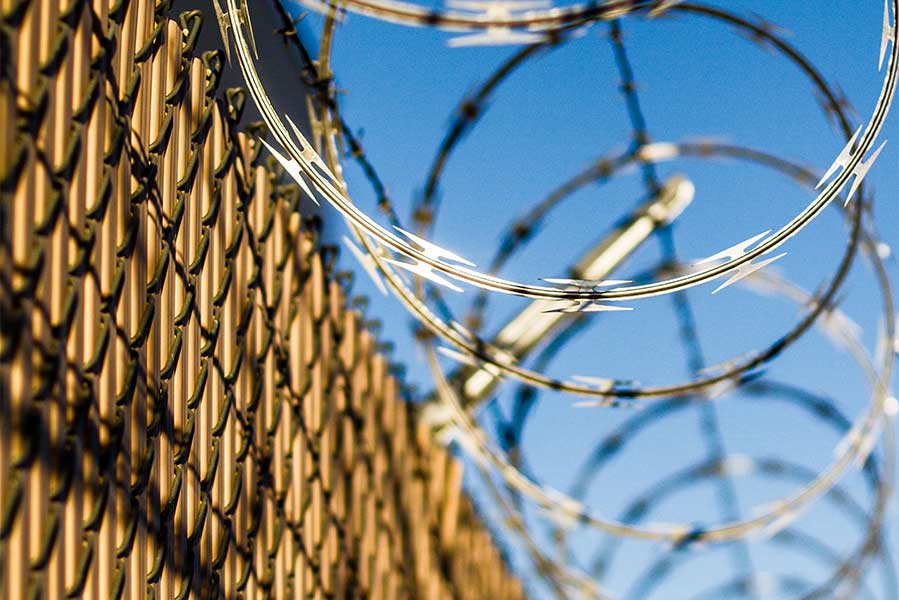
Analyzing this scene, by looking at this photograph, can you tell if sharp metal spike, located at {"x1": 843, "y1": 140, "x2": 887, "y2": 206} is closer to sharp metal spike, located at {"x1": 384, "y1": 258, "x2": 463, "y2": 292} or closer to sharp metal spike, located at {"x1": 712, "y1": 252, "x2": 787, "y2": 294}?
sharp metal spike, located at {"x1": 712, "y1": 252, "x2": 787, "y2": 294}

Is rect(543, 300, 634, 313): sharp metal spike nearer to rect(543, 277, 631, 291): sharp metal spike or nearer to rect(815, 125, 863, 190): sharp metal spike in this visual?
rect(543, 277, 631, 291): sharp metal spike

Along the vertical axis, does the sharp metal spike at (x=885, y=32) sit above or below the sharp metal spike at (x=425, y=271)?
above

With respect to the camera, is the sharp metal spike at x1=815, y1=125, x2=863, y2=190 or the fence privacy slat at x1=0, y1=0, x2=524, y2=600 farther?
the sharp metal spike at x1=815, y1=125, x2=863, y2=190

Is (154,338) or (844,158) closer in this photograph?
(154,338)

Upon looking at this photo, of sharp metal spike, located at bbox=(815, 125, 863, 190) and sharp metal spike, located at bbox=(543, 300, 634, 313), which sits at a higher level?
sharp metal spike, located at bbox=(815, 125, 863, 190)

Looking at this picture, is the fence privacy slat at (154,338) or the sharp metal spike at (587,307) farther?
the sharp metal spike at (587,307)

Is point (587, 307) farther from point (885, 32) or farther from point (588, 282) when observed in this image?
point (885, 32)

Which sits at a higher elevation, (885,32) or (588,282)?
(885,32)

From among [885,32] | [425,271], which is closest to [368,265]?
[425,271]

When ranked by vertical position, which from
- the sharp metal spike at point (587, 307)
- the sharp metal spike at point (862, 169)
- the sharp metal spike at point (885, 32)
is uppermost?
the sharp metal spike at point (885, 32)

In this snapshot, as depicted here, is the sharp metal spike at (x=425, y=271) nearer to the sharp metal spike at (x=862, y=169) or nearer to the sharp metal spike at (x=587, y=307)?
the sharp metal spike at (x=587, y=307)

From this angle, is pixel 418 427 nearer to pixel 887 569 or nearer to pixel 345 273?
pixel 345 273

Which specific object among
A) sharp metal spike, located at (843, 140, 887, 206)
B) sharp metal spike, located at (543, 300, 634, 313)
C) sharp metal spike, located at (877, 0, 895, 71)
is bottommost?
sharp metal spike, located at (543, 300, 634, 313)

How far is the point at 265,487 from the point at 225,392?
38 cm
